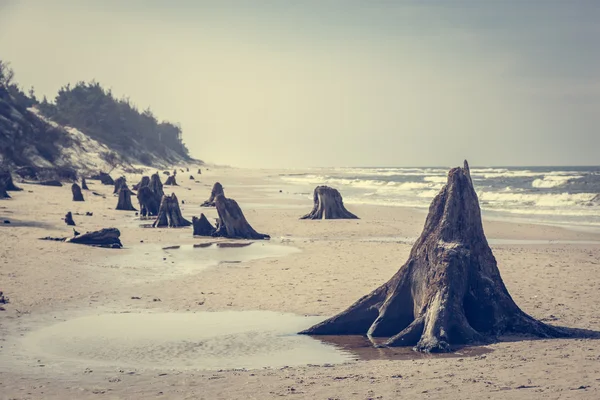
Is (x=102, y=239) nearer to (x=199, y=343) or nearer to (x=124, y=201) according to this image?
(x=199, y=343)

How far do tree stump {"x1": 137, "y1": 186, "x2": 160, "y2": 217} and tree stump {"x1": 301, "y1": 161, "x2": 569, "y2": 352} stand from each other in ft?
76.2

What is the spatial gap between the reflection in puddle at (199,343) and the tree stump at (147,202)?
2090cm

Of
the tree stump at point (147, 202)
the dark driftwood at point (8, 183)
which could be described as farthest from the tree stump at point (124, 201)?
the dark driftwood at point (8, 183)

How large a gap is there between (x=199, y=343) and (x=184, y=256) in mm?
10321

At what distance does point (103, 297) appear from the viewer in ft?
48.5

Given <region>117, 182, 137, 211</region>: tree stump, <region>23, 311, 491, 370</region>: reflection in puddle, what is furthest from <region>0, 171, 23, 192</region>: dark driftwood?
<region>23, 311, 491, 370</region>: reflection in puddle

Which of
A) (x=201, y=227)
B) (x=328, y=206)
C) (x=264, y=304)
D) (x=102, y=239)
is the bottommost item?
(x=264, y=304)

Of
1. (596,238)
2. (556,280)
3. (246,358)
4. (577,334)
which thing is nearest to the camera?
(246,358)

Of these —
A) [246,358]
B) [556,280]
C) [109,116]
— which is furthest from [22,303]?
[109,116]

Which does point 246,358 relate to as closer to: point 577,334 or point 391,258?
point 577,334

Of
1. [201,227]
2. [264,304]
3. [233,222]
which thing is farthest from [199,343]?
[201,227]

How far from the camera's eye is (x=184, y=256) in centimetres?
2127

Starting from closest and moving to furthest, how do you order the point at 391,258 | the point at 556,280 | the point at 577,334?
the point at 577,334
the point at 556,280
the point at 391,258

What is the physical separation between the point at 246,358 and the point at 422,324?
2833 millimetres
